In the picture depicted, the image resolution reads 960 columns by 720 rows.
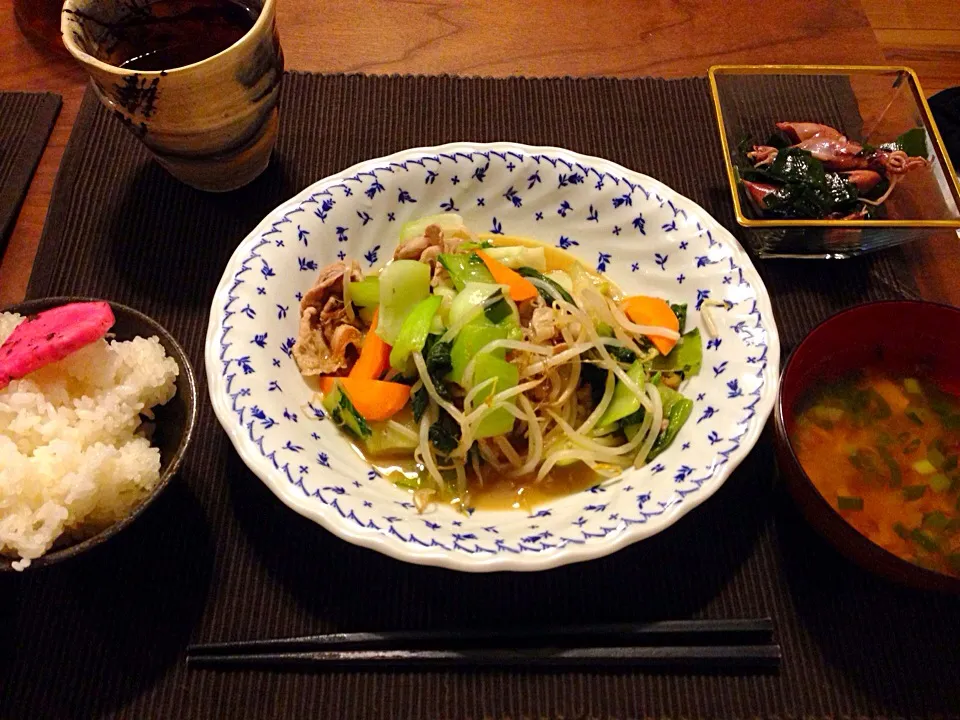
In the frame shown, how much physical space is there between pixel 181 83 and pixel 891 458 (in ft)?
6.50

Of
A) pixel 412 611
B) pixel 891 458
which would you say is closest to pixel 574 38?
pixel 891 458

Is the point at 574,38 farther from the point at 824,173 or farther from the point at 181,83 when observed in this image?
the point at 181,83

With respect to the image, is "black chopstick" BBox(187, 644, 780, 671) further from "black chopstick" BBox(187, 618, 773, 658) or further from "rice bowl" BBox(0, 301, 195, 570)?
"rice bowl" BBox(0, 301, 195, 570)

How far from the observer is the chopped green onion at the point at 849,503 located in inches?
57.4

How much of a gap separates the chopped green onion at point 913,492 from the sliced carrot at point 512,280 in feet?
3.30

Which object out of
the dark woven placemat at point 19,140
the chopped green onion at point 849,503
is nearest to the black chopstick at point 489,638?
the chopped green onion at point 849,503

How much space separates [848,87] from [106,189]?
2681 mm

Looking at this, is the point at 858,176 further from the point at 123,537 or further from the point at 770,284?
the point at 123,537

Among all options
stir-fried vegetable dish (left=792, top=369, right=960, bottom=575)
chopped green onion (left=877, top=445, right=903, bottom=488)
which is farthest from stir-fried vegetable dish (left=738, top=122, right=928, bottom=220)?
chopped green onion (left=877, top=445, right=903, bottom=488)

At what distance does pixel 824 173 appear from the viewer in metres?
2.07

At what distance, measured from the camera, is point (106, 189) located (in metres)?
2.16

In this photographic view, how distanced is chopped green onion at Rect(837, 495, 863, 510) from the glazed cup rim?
1839mm

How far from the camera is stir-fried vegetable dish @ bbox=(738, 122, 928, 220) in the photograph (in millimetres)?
2010

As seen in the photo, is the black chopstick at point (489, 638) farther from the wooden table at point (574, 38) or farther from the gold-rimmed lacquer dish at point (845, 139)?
the wooden table at point (574, 38)
